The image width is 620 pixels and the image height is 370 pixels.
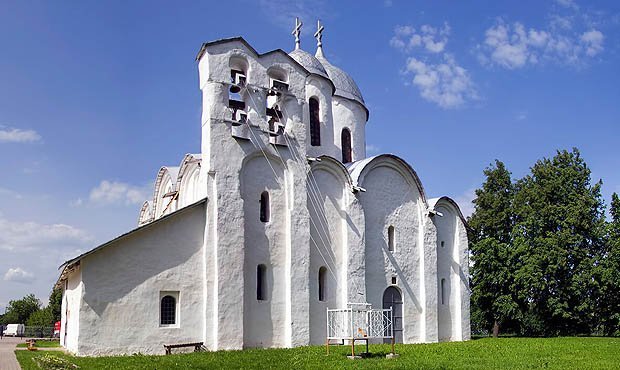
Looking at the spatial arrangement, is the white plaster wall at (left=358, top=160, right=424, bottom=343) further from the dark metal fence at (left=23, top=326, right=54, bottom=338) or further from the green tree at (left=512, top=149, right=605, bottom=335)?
the dark metal fence at (left=23, top=326, right=54, bottom=338)

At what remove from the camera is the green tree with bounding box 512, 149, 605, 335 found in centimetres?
3086

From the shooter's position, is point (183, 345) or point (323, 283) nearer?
point (183, 345)

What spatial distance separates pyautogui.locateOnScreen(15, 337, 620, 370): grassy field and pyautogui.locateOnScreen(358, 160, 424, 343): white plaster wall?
5002 mm

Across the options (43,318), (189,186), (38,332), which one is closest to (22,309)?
(43,318)

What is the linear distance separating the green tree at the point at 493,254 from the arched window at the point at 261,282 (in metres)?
15.2

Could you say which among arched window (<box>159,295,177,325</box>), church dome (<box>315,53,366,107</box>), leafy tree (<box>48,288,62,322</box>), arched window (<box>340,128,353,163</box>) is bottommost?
leafy tree (<box>48,288,62,322</box>)

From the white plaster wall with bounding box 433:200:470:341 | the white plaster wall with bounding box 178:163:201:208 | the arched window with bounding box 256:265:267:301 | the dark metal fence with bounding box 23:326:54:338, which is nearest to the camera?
the arched window with bounding box 256:265:267:301

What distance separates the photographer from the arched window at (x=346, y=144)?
2898 centimetres

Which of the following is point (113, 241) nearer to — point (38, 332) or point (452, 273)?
point (452, 273)

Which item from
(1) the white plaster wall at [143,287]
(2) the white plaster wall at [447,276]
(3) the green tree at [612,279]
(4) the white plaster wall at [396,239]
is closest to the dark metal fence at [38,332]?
(1) the white plaster wall at [143,287]

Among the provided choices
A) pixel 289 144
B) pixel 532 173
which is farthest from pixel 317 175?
pixel 532 173

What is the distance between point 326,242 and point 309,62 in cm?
875

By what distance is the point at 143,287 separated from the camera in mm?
19297

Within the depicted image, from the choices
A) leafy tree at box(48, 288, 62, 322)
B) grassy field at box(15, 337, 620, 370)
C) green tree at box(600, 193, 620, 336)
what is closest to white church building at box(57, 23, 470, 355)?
grassy field at box(15, 337, 620, 370)
